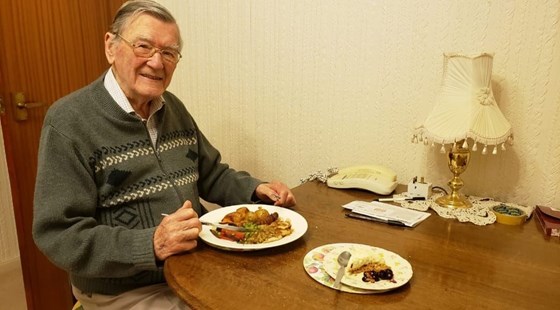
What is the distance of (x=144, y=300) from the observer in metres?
1.11

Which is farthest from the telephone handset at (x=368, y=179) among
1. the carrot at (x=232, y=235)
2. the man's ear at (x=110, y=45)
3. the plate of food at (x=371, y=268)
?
the man's ear at (x=110, y=45)

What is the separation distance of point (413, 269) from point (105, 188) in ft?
2.68

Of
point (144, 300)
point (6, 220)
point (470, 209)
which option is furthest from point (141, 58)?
point (6, 220)

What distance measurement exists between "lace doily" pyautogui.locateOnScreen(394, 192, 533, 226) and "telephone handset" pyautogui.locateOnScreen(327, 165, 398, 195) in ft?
0.19

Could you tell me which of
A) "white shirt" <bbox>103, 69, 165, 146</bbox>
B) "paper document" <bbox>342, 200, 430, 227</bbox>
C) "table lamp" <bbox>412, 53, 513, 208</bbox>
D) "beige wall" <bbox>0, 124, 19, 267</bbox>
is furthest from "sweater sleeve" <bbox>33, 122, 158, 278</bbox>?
"beige wall" <bbox>0, 124, 19, 267</bbox>

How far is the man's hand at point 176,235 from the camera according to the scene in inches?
37.8

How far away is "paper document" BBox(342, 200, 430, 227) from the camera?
118 cm

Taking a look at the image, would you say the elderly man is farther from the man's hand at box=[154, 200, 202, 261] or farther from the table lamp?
the table lamp

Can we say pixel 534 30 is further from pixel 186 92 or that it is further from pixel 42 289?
pixel 42 289

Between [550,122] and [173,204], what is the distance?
1162mm

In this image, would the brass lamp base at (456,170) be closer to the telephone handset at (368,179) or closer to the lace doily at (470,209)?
the lace doily at (470,209)

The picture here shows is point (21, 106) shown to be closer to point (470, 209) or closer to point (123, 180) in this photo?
point (123, 180)

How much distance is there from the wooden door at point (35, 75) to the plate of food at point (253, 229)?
1346mm

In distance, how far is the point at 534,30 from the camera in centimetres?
123
